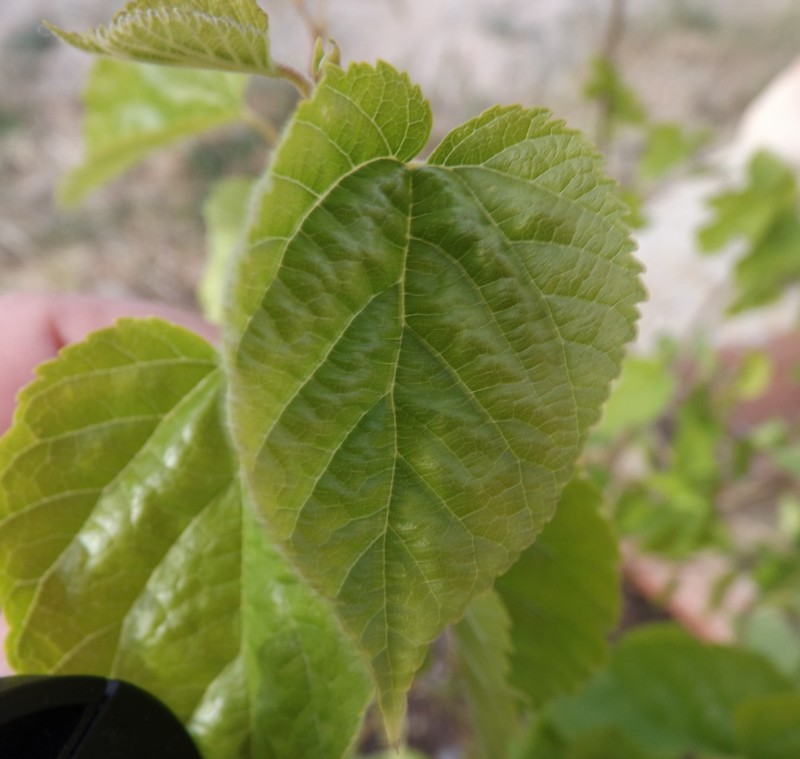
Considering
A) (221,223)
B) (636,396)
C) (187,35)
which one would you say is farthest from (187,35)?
(636,396)

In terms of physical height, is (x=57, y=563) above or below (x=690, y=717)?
above

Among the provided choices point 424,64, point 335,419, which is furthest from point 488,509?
point 424,64

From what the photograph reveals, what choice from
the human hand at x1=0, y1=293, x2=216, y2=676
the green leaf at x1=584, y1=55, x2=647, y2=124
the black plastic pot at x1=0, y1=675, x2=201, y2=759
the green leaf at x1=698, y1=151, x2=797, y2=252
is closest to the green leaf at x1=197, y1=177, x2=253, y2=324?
the human hand at x1=0, y1=293, x2=216, y2=676

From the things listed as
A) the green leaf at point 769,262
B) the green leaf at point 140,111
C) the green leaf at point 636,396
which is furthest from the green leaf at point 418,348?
the green leaf at point 769,262

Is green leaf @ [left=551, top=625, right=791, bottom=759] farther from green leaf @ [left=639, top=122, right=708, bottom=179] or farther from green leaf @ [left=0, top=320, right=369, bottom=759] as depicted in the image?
green leaf @ [left=639, top=122, right=708, bottom=179]

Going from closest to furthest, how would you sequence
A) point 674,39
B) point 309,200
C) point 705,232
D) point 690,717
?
point 309,200 → point 690,717 → point 705,232 → point 674,39

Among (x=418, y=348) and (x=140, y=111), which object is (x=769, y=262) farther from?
(x=418, y=348)

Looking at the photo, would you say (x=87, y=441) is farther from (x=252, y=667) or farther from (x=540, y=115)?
(x=540, y=115)
